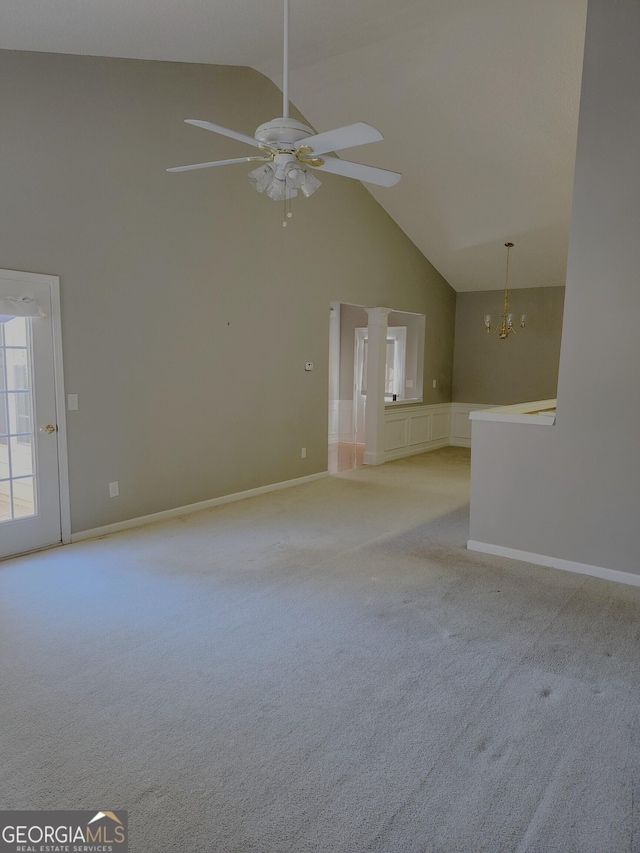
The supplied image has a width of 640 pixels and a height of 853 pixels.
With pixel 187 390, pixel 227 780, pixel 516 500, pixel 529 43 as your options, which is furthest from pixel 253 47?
pixel 227 780

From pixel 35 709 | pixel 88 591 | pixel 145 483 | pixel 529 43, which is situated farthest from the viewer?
pixel 145 483

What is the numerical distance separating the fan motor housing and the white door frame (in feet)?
6.91

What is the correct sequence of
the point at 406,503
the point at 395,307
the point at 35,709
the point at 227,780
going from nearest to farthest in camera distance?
the point at 227,780
the point at 35,709
the point at 406,503
the point at 395,307

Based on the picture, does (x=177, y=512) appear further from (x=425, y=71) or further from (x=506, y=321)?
(x=506, y=321)

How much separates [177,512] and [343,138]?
349cm

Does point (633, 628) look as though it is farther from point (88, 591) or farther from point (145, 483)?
point (145, 483)

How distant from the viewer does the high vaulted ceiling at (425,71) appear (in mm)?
3584

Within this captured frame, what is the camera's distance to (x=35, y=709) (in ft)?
7.25

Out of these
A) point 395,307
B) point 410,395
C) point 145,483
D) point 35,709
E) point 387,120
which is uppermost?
point 387,120

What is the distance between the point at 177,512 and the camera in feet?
16.1

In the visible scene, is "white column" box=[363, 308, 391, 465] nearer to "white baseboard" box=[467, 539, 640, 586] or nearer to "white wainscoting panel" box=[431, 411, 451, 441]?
"white wainscoting panel" box=[431, 411, 451, 441]

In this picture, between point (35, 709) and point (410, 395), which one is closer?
point (35, 709)

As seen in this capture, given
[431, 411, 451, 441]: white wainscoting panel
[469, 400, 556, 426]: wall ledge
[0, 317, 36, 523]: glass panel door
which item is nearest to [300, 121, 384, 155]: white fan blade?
[469, 400, 556, 426]: wall ledge

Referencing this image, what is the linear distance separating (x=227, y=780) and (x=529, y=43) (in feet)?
Result: 17.1
